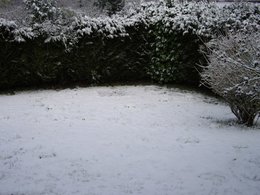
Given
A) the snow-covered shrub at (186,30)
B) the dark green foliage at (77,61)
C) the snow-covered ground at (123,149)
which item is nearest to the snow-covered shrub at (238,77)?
the snow-covered ground at (123,149)

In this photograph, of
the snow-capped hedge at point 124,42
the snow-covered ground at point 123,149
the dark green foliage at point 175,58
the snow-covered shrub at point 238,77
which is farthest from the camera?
the dark green foliage at point 175,58

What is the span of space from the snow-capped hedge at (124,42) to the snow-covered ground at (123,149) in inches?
79.1

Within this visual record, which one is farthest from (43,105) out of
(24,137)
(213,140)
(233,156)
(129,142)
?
(233,156)

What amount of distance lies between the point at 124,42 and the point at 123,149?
7587 millimetres

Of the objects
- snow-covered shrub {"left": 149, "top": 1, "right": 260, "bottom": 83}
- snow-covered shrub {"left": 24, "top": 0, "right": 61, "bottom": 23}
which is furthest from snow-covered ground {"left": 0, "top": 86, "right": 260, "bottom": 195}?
snow-covered shrub {"left": 24, "top": 0, "right": 61, "bottom": 23}

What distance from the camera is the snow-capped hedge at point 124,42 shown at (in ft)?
40.5

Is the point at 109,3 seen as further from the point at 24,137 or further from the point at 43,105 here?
the point at 24,137

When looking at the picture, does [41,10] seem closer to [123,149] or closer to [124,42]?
[124,42]

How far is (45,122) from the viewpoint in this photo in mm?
8836

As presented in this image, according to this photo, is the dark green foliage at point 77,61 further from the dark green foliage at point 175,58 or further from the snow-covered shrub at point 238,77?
the snow-covered shrub at point 238,77

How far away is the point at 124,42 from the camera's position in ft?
45.3

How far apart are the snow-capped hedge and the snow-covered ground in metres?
2.01

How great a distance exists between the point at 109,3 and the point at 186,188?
40.1 ft

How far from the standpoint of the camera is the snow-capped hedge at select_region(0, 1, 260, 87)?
40.5 ft
